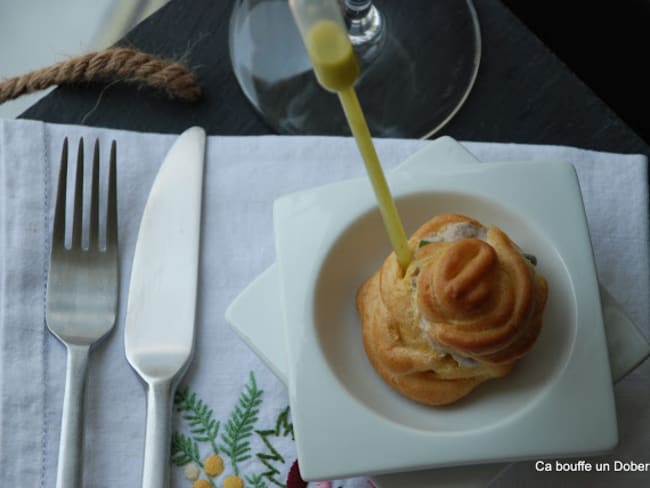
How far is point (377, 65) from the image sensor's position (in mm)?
894

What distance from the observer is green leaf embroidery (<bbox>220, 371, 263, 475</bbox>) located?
30.0 inches

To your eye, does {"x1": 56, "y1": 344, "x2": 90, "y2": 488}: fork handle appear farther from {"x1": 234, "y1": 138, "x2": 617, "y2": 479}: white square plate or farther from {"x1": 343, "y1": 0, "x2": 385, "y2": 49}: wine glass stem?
{"x1": 343, "y1": 0, "x2": 385, "y2": 49}: wine glass stem

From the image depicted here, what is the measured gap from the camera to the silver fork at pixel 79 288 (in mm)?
753

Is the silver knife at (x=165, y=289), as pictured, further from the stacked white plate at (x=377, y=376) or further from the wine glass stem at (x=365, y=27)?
the wine glass stem at (x=365, y=27)

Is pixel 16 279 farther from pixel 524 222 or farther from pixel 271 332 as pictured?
pixel 524 222

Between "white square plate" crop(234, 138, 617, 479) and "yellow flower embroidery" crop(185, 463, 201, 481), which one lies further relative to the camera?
"yellow flower embroidery" crop(185, 463, 201, 481)

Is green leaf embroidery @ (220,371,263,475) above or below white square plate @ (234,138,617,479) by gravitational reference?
below

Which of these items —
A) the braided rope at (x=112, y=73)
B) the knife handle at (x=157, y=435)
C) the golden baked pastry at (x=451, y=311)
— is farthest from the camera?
the braided rope at (x=112, y=73)

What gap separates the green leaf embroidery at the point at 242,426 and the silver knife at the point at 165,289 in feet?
0.18

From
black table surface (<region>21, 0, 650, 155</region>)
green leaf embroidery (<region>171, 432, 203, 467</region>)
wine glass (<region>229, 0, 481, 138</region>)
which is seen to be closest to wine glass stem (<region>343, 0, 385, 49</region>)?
wine glass (<region>229, 0, 481, 138</region>)

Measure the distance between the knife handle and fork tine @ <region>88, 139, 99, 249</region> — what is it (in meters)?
0.14

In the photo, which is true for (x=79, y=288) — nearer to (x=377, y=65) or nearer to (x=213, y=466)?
(x=213, y=466)

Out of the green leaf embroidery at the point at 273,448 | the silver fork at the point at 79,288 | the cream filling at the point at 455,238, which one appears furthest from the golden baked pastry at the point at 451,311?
the silver fork at the point at 79,288

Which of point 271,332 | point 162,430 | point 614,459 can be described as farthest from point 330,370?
point 614,459
